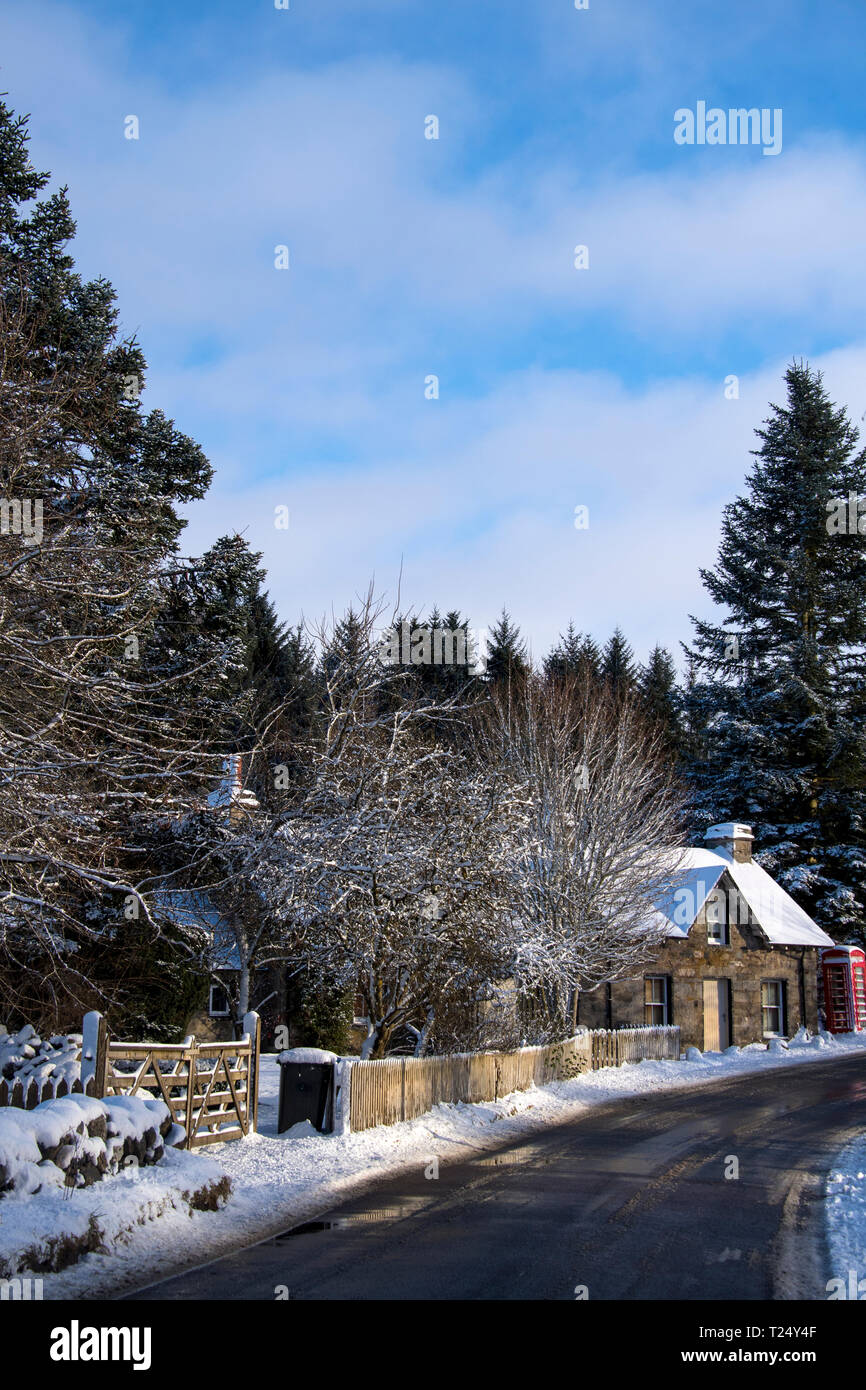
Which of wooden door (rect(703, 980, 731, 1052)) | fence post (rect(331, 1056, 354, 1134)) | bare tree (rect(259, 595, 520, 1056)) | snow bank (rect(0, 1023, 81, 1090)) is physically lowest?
wooden door (rect(703, 980, 731, 1052))

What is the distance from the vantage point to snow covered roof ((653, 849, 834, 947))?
3434 cm

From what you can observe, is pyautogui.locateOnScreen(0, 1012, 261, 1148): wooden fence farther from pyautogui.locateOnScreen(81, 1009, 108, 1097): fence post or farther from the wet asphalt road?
the wet asphalt road

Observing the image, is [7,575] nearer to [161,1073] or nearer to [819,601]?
[161,1073]

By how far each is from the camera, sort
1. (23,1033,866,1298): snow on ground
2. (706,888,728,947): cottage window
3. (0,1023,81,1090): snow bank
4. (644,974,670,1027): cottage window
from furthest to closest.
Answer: (706,888,728,947): cottage window < (644,974,670,1027): cottage window < (0,1023,81,1090): snow bank < (23,1033,866,1298): snow on ground

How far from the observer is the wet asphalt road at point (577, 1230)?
7.99 m

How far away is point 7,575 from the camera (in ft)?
33.2

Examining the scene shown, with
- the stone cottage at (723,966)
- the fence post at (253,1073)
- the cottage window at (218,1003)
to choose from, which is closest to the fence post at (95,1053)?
the fence post at (253,1073)

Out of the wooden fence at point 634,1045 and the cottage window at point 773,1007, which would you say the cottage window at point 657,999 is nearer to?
the wooden fence at point 634,1045

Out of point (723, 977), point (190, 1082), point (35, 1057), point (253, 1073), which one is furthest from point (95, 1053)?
point (723, 977)

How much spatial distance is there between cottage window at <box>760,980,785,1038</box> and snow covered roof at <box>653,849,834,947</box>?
1512 millimetres

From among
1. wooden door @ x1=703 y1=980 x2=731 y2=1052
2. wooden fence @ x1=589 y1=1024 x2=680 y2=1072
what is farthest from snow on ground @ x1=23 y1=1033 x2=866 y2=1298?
wooden door @ x1=703 y1=980 x2=731 y2=1052

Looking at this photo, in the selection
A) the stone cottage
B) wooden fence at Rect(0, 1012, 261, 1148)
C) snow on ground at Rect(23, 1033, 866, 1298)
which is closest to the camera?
snow on ground at Rect(23, 1033, 866, 1298)

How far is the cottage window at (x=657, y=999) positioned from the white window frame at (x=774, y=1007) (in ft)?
14.9

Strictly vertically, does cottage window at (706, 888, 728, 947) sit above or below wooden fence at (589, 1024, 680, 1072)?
above
